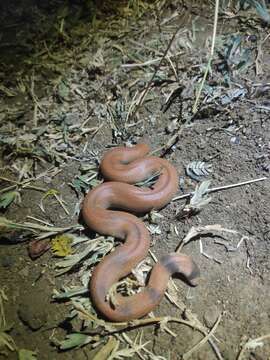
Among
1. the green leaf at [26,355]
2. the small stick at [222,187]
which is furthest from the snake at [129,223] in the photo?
the green leaf at [26,355]

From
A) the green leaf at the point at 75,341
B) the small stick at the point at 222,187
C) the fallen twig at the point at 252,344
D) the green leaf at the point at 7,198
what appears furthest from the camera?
the green leaf at the point at 7,198

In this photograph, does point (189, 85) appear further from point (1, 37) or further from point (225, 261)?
point (1, 37)

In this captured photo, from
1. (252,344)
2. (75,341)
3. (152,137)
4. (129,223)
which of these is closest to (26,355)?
(75,341)

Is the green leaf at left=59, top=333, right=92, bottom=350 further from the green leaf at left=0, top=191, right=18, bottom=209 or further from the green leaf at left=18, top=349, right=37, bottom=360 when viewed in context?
the green leaf at left=0, top=191, right=18, bottom=209

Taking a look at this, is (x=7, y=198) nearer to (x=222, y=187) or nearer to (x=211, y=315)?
(x=222, y=187)

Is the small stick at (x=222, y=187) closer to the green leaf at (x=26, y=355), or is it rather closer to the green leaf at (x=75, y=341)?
the green leaf at (x=75, y=341)

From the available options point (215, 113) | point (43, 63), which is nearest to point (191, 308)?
point (215, 113)
